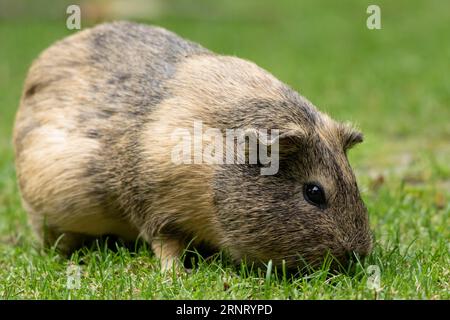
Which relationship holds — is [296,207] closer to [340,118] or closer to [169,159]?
[169,159]

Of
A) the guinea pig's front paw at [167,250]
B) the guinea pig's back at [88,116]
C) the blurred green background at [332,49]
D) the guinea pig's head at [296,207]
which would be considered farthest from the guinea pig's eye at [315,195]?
the blurred green background at [332,49]

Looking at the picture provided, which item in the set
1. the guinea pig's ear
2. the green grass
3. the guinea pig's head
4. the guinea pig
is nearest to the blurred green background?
the green grass

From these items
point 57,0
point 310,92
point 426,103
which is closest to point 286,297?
point 426,103

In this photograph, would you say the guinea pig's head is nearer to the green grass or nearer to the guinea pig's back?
the green grass

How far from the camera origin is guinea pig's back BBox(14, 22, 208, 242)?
6598mm

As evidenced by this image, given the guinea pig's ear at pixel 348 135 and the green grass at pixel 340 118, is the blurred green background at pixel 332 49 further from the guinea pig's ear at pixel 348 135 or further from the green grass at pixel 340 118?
the guinea pig's ear at pixel 348 135

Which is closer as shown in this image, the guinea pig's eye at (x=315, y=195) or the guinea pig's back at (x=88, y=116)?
the guinea pig's eye at (x=315, y=195)

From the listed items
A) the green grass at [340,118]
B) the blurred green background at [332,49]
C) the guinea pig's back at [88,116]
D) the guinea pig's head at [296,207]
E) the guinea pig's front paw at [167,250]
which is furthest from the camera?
the blurred green background at [332,49]

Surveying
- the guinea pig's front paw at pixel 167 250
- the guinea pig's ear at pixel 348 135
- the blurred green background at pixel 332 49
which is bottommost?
the guinea pig's front paw at pixel 167 250

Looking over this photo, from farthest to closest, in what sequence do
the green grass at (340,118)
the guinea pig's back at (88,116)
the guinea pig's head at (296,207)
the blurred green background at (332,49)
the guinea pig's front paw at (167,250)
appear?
1. the blurred green background at (332,49)
2. the guinea pig's back at (88,116)
3. the guinea pig's front paw at (167,250)
4. the guinea pig's head at (296,207)
5. the green grass at (340,118)

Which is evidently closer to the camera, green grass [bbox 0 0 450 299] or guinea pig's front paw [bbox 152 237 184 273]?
green grass [bbox 0 0 450 299]

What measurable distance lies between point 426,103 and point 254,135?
6.87 metres

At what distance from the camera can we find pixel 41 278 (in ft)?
19.3

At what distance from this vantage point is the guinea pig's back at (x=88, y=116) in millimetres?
6598
